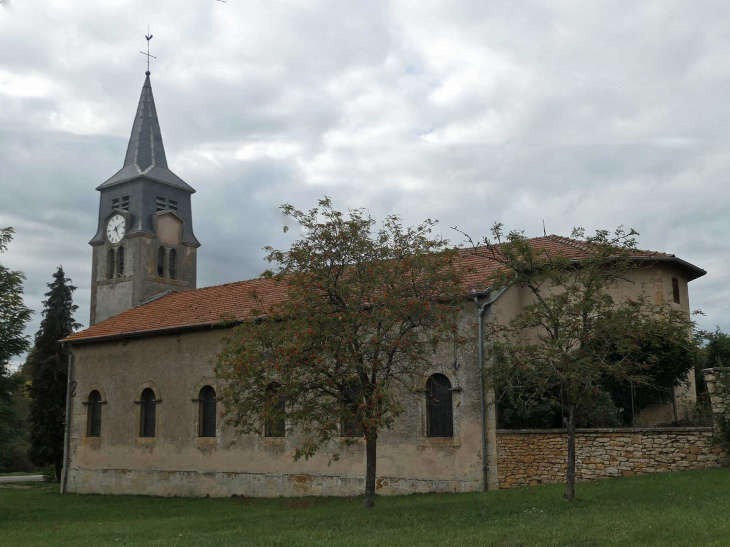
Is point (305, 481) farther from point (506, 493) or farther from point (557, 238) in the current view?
point (557, 238)

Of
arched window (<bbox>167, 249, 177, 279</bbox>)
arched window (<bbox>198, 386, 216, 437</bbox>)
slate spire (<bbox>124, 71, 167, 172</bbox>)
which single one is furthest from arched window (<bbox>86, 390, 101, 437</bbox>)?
slate spire (<bbox>124, 71, 167, 172</bbox>)

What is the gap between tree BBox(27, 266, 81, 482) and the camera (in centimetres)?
3672

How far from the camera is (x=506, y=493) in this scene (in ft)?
55.8

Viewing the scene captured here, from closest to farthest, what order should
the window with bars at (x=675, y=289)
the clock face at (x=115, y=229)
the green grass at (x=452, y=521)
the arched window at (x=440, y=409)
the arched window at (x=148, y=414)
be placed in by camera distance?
the green grass at (x=452, y=521), the arched window at (x=440, y=409), the window with bars at (x=675, y=289), the arched window at (x=148, y=414), the clock face at (x=115, y=229)

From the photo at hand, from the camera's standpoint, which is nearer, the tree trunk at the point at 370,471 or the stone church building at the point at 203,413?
the tree trunk at the point at 370,471

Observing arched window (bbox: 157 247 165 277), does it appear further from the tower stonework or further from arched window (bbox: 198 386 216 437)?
arched window (bbox: 198 386 216 437)

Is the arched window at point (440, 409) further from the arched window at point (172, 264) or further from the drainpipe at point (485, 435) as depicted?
the arched window at point (172, 264)

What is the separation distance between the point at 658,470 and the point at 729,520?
276 inches

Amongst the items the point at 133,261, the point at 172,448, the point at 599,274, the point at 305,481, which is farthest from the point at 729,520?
the point at 133,261

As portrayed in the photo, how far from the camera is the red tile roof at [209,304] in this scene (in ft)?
74.8

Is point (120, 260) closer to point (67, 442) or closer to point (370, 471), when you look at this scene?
point (67, 442)

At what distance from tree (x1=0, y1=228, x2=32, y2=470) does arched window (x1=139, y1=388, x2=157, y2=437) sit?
629 cm

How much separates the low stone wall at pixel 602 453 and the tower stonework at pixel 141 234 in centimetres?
2274

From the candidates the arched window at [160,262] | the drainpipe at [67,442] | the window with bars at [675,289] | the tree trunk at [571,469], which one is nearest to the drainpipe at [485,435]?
the tree trunk at [571,469]
